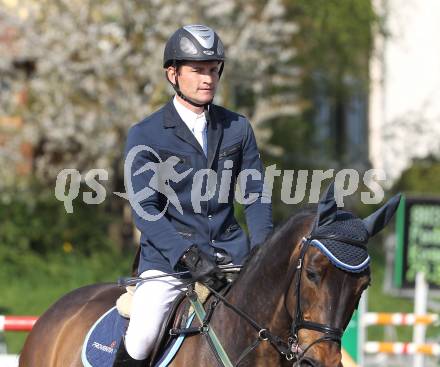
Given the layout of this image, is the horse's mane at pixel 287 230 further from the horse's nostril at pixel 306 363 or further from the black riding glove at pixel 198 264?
the horse's nostril at pixel 306 363

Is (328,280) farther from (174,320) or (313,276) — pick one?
(174,320)

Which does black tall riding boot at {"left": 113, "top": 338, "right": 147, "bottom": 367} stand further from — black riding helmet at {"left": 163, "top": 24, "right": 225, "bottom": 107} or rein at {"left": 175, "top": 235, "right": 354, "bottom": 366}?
black riding helmet at {"left": 163, "top": 24, "right": 225, "bottom": 107}

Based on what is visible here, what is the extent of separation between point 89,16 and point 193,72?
470 inches

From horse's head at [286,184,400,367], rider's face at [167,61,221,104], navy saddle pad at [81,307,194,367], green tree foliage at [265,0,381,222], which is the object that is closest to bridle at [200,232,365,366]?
horse's head at [286,184,400,367]

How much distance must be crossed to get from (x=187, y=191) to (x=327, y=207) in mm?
907

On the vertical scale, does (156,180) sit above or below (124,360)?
above

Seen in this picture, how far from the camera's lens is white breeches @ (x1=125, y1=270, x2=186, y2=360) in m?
4.77

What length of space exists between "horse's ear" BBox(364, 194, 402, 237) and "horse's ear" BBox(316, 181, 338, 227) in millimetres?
163

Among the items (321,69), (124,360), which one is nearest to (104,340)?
(124,360)

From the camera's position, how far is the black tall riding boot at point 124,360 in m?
4.89

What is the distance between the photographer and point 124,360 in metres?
4.94

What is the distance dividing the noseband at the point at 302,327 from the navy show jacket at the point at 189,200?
2.17 feet

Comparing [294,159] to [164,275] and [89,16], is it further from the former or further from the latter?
[164,275]

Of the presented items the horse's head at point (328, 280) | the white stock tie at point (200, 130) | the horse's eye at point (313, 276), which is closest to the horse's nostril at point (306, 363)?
the horse's head at point (328, 280)
